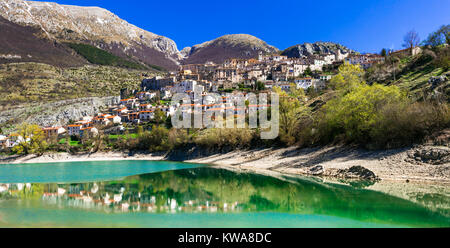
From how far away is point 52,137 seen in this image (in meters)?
67.4

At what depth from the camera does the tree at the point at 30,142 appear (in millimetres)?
60234

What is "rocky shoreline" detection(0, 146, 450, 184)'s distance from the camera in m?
21.1

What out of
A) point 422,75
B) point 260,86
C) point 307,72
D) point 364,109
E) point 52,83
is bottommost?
point 364,109

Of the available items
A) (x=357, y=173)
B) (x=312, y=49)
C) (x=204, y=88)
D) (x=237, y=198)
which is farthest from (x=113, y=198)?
(x=312, y=49)

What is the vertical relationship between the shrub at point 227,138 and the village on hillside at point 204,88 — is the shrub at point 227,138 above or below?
below

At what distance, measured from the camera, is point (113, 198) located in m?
20.0

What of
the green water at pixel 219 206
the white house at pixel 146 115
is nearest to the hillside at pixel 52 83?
the white house at pixel 146 115

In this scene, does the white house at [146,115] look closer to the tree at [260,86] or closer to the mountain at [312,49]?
the tree at [260,86]

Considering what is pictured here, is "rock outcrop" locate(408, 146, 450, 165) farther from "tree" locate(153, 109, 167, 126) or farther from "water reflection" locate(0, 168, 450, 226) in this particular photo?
"tree" locate(153, 109, 167, 126)

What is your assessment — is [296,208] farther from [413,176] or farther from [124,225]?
[413,176]

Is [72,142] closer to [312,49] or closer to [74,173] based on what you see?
[74,173]

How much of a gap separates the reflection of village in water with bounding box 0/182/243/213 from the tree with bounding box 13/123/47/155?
3928cm

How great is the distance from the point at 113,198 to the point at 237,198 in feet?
27.9
